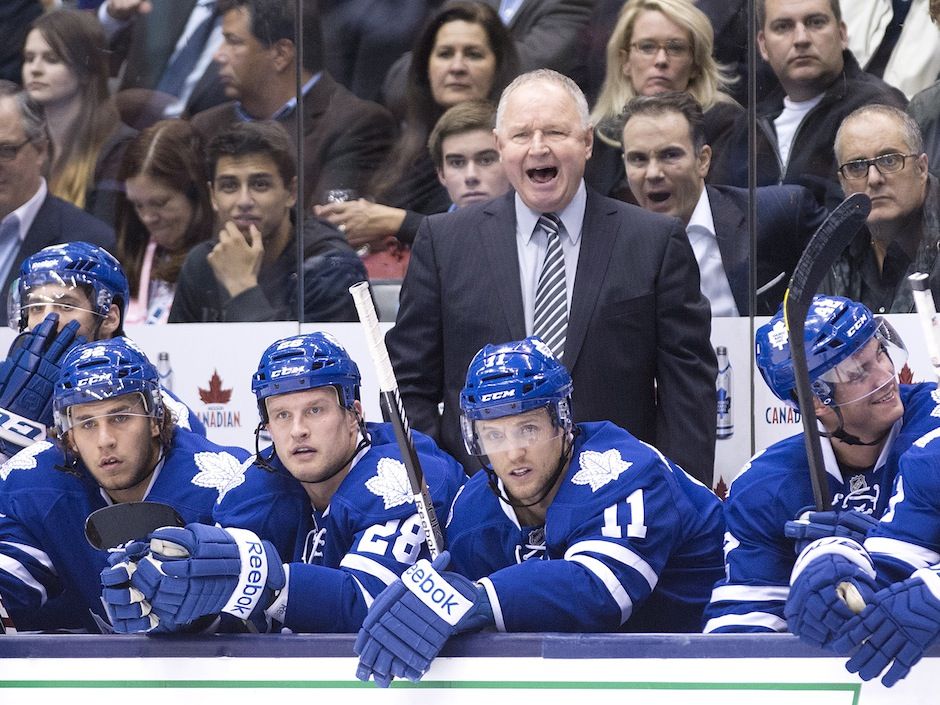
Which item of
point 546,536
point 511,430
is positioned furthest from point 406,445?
point 546,536

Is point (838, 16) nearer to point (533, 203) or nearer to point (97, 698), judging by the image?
point (533, 203)

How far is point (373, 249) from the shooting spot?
4891 millimetres

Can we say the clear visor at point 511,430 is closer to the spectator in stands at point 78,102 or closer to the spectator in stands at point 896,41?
the spectator in stands at point 896,41

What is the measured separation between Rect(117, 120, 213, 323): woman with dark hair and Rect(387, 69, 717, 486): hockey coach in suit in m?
1.60

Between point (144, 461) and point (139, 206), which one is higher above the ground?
point (139, 206)

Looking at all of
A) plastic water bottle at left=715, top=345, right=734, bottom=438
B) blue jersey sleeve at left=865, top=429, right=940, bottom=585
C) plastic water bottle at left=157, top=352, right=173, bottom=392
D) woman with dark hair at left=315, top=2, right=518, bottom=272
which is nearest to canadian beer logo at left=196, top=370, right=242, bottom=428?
plastic water bottle at left=157, top=352, right=173, bottom=392

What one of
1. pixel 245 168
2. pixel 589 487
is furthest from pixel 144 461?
pixel 245 168

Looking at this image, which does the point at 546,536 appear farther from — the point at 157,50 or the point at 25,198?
the point at 25,198

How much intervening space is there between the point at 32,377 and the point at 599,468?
1458 millimetres

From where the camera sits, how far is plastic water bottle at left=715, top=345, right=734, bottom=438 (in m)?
4.61

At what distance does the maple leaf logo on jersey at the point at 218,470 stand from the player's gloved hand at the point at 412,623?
0.80 meters

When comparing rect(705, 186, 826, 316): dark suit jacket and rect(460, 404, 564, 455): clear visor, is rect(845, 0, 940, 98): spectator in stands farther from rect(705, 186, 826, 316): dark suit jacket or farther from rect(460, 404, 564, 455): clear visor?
rect(460, 404, 564, 455): clear visor

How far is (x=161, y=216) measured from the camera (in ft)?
16.6

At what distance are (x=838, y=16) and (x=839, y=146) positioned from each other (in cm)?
42
